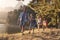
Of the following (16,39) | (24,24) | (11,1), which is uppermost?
(11,1)

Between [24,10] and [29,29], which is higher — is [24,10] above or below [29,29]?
above

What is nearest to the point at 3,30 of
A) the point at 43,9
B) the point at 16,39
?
the point at 16,39

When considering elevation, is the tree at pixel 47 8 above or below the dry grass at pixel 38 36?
above

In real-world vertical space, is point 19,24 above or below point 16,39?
above

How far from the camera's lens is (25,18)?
2387 mm

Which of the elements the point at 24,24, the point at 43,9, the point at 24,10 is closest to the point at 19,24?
the point at 24,24

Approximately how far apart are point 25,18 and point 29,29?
18cm

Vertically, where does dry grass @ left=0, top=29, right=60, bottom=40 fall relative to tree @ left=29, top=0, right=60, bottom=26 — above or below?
below

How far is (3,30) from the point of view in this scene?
7.69ft

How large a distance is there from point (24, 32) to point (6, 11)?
42cm

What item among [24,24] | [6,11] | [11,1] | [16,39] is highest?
[11,1]

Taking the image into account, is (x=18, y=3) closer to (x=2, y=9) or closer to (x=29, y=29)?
(x=2, y=9)

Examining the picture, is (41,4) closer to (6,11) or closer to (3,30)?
(6,11)

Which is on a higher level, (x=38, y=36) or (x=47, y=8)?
(x=47, y=8)
